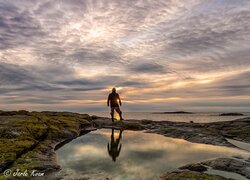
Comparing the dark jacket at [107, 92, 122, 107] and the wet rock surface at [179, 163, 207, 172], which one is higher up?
the dark jacket at [107, 92, 122, 107]

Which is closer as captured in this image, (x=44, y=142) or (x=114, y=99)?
(x=44, y=142)

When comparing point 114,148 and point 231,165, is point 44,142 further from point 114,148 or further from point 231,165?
point 231,165

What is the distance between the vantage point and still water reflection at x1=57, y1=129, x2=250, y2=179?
41.5 ft

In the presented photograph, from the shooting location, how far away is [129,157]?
1608 cm

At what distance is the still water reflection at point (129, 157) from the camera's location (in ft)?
41.5

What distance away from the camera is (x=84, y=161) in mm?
14930

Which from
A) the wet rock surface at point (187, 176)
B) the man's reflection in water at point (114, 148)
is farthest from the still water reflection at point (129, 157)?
the wet rock surface at point (187, 176)

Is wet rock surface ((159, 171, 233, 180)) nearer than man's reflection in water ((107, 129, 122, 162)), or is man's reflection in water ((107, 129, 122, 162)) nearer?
wet rock surface ((159, 171, 233, 180))

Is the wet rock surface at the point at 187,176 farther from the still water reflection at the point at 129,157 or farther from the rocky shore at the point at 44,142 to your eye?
the still water reflection at the point at 129,157

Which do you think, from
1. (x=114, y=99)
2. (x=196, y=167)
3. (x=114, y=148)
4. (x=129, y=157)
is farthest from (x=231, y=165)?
(x=114, y=99)

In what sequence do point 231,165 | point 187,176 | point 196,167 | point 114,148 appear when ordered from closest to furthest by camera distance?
point 187,176 < point 196,167 < point 231,165 < point 114,148

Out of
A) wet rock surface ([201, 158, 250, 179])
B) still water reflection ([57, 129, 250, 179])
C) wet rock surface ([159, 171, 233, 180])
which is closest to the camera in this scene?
wet rock surface ([159, 171, 233, 180])

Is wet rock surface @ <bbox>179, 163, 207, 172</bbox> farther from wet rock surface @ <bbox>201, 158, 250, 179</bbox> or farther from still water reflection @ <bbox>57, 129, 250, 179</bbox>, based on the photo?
still water reflection @ <bbox>57, 129, 250, 179</bbox>

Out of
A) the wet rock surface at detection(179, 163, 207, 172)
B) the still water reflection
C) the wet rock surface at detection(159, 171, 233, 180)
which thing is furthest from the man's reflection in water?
the wet rock surface at detection(179, 163, 207, 172)
